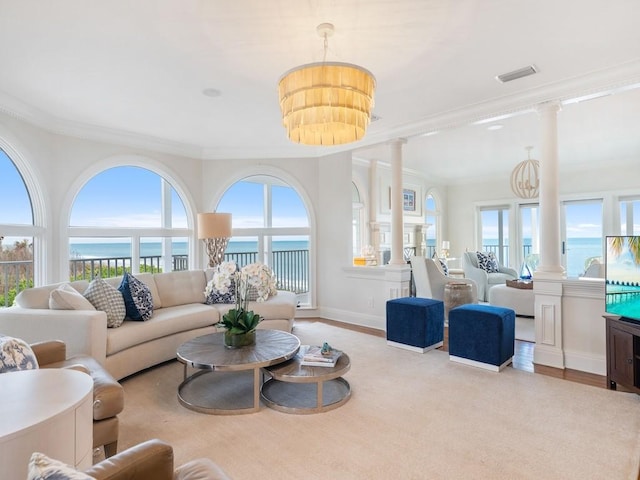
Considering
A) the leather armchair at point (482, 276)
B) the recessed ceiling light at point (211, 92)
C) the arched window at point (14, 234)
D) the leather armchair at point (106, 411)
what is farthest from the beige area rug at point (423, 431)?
the leather armchair at point (482, 276)

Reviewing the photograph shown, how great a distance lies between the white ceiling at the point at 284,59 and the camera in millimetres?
2320

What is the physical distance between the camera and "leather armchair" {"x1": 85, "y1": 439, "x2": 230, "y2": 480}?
112 centimetres

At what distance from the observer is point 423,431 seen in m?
2.38

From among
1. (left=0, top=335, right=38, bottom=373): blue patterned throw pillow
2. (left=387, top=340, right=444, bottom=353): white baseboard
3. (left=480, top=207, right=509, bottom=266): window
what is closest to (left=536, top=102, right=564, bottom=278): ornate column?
(left=387, top=340, right=444, bottom=353): white baseboard

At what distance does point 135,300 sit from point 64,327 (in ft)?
2.39

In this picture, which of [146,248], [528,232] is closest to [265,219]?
[146,248]

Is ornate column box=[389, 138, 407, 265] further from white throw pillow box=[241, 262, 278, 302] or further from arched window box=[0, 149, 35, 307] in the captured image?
arched window box=[0, 149, 35, 307]

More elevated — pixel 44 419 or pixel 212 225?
pixel 212 225

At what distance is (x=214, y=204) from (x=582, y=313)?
5.01m

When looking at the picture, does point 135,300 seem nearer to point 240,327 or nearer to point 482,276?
point 240,327

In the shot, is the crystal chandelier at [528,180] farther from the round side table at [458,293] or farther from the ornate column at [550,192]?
the ornate column at [550,192]

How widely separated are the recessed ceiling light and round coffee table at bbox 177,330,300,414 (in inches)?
93.1

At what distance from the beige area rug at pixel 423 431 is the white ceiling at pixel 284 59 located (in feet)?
8.87

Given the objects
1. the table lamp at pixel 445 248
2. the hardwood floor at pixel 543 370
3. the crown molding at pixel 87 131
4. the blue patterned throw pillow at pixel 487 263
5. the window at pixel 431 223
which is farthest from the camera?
the window at pixel 431 223
